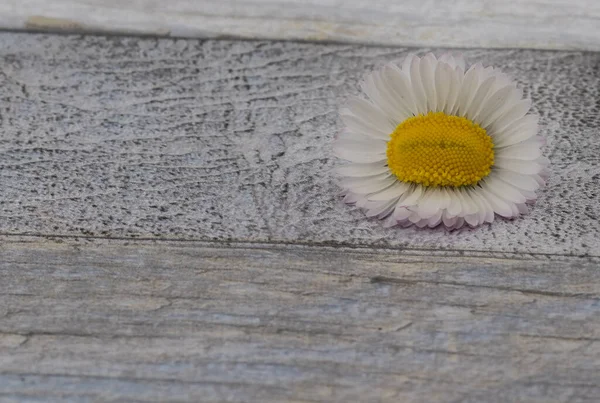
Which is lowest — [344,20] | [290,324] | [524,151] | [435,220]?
[290,324]

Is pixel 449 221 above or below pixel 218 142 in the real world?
below

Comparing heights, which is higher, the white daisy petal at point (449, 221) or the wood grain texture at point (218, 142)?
the wood grain texture at point (218, 142)

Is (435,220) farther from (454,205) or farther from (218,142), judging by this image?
(218,142)

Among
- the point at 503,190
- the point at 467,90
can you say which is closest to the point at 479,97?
the point at 467,90

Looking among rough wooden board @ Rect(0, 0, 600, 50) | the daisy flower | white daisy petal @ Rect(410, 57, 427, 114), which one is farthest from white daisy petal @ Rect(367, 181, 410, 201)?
rough wooden board @ Rect(0, 0, 600, 50)

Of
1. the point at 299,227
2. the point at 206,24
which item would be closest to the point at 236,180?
the point at 299,227

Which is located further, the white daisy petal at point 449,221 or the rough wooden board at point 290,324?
the white daisy petal at point 449,221

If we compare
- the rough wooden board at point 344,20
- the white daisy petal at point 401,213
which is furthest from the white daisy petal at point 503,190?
the rough wooden board at point 344,20

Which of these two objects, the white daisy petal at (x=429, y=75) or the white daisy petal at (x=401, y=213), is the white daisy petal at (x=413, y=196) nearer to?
the white daisy petal at (x=401, y=213)
